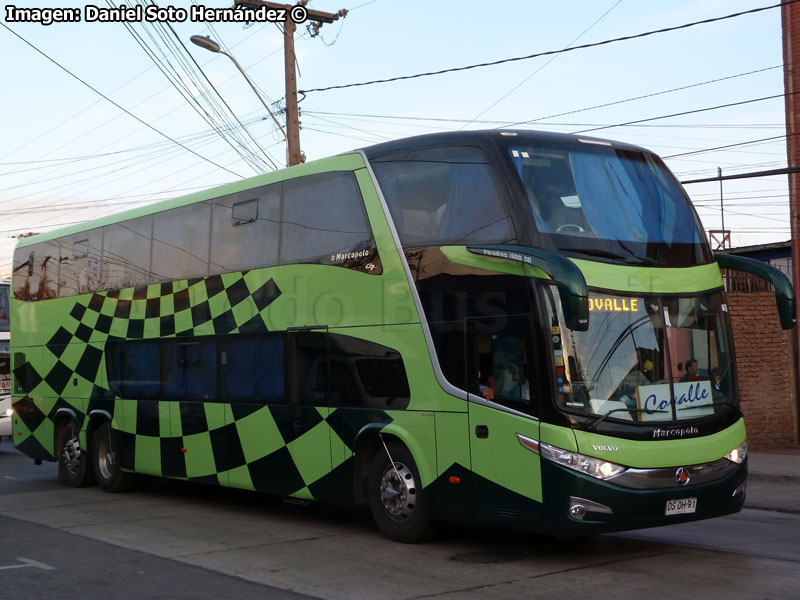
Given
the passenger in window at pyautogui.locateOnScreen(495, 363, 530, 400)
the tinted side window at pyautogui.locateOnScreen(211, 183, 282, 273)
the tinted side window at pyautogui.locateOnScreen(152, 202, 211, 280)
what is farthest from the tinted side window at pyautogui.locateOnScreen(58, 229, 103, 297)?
the passenger in window at pyautogui.locateOnScreen(495, 363, 530, 400)

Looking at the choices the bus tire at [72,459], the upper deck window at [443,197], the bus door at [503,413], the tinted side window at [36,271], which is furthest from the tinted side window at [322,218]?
the tinted side window at [36,271]

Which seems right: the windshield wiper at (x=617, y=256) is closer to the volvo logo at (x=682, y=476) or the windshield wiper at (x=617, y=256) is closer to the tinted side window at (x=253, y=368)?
the volvo logo at (x=682, y=476)

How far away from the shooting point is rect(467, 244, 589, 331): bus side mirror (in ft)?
27.6

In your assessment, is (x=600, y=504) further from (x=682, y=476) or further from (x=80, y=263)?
(x=80, y=263)

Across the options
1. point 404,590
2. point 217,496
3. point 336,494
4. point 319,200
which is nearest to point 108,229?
point 217,496

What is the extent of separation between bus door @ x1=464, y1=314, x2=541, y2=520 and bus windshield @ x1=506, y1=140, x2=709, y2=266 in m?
1.01

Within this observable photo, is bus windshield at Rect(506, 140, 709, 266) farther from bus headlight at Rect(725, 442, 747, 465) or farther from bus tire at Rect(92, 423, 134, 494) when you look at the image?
bus tire at Rect(92, 423, 134, 494)

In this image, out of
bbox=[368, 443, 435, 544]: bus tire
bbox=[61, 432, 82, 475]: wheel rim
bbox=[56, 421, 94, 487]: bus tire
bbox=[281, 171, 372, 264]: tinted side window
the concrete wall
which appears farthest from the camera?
the concrete wall

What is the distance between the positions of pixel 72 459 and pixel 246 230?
237 inches

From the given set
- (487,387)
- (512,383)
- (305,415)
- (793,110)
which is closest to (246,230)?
A: (305,415)

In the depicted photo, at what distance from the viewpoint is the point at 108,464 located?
15.9 meters

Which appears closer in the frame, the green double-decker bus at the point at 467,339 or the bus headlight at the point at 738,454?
the green double-decker bus at the point at 467,339

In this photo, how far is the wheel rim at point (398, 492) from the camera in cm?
1042

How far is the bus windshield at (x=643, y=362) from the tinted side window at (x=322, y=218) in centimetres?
277
